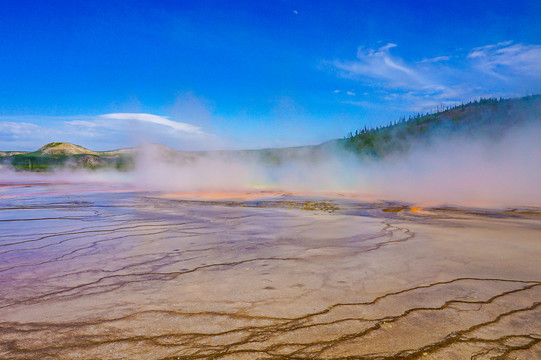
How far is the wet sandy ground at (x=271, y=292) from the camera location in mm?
2479

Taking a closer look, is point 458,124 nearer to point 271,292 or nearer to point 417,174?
point 417,174

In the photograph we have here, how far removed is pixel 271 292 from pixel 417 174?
2474 cm

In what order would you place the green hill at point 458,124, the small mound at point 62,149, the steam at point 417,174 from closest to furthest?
the steam at point 417,174, the green hill at point 458,124, the small mound at point 62,149

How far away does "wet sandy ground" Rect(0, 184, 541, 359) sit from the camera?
248 centimetres

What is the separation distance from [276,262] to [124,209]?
7145 millimetres

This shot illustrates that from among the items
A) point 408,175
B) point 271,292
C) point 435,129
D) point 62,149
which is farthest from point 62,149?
point 271,292

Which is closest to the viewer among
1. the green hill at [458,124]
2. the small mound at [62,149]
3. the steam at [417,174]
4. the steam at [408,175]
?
the steam at [408,175]

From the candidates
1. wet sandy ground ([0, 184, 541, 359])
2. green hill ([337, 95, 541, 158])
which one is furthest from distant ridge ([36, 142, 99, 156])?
wet sandy ground ([0, 184, 541, 359])

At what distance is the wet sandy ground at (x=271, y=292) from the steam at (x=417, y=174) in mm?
7163

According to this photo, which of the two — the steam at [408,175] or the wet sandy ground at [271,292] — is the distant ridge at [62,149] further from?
the wet sandy ground at [271,292]

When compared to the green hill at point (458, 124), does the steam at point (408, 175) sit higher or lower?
lower

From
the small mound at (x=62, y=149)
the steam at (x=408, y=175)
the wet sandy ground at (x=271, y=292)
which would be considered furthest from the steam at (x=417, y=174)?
the small mound at (x=62, y=149)

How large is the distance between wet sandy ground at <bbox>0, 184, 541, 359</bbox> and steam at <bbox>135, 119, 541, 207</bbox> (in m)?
7.16

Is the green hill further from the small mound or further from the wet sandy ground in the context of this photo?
the small mound
